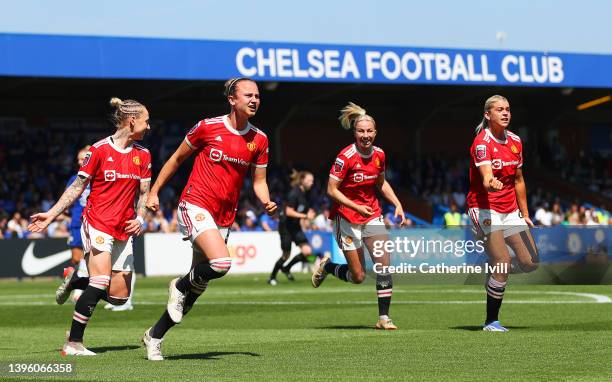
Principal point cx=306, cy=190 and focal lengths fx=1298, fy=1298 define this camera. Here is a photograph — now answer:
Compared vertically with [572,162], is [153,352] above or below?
below

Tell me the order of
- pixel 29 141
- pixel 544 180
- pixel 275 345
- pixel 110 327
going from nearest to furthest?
pixel 275 345 → pixel 110 327 → pixel 29 141 → pixel 544 180

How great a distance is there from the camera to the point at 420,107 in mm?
51031

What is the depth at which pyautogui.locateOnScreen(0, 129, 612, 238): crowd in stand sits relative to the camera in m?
36.3

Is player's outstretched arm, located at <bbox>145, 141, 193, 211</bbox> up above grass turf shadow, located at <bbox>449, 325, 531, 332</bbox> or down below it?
above

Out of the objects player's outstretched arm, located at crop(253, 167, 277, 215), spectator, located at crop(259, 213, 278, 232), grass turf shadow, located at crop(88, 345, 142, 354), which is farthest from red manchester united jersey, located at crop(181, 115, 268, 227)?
spectator, located at crop(259, 213, 278, 232)

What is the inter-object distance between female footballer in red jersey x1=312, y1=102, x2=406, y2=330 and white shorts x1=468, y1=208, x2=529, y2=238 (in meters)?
1.14

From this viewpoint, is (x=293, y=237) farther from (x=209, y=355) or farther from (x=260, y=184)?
(x=209, y=355)

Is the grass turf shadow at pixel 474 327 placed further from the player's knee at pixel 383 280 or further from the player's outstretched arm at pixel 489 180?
the player's outstretched arm at pixel 489 180

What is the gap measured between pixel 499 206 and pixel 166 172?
3.96 meters

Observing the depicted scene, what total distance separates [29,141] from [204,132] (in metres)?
31.9

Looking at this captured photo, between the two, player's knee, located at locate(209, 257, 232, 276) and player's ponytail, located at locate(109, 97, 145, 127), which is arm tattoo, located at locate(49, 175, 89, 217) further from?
player's knee, located at locate(209, 257, 232, 276)

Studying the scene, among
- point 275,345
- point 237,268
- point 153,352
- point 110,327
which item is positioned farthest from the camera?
point 237,268

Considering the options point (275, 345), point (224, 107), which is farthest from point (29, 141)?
point (275, 345)

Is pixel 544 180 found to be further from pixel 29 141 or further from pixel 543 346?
pixel 543 346
